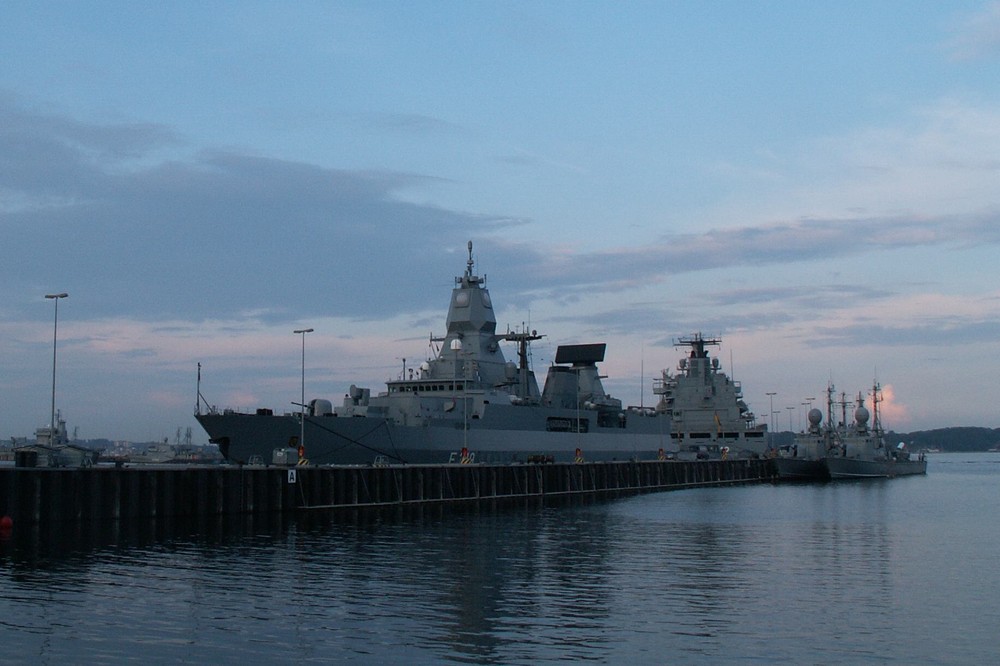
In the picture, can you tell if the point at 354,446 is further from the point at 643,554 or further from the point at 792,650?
the point at 792,650

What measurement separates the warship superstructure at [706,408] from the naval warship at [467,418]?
14.9 meters

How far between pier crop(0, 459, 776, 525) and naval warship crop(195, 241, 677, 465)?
232 cm

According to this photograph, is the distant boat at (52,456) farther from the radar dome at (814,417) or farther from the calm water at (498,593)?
the radar dome at (814,417)

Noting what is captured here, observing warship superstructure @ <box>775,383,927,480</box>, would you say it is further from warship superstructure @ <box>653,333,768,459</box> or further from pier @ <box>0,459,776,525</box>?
pier @ <box>0,459,776,525</box>

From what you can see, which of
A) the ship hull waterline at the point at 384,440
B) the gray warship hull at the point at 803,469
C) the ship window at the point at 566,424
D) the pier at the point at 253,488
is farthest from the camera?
the gray warship hull at the point at 803,469

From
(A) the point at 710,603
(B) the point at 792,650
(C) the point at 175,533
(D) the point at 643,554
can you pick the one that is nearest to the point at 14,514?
(C) the point at 175,533

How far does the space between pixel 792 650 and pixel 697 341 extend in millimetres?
86431

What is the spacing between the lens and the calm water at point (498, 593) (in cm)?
1811

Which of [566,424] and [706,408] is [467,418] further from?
[706,408]

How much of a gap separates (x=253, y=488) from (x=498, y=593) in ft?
72.7

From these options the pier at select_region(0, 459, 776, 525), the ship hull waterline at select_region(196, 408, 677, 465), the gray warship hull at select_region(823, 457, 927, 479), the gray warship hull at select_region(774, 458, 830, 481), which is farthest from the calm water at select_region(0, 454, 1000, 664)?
the gray warship hull at select_region(823, 457, 927, 479)

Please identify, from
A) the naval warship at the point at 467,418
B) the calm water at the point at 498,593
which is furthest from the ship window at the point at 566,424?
the calm water at the point at 498,593

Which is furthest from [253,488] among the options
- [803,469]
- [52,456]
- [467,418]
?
[803,469]

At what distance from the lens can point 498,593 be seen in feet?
78.0
